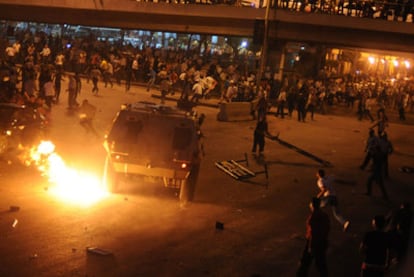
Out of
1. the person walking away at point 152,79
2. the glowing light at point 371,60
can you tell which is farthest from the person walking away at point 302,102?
the glowing light at point 371,60

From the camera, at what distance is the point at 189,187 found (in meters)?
12.9

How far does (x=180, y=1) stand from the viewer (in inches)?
1395

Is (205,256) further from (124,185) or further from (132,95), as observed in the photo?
(132,95)

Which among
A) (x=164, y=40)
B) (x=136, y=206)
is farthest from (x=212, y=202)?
(x=164, y=40)

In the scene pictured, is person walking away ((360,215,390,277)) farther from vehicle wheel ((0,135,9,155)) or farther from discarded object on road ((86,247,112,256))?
vehicle wheel ((0,135,9,155))

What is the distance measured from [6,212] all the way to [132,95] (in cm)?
2144

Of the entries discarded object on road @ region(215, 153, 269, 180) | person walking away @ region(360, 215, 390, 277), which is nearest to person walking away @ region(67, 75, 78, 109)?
discarded object on road @ region(215, 153, 269, 180)

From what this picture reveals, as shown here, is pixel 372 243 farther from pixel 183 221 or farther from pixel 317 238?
pixel 183 221

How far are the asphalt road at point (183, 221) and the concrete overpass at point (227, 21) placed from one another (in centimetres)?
1514

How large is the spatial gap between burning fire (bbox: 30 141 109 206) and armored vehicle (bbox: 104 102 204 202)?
0.66 meters

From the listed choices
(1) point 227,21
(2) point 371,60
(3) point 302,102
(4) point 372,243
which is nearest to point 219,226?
(4) point 372,243

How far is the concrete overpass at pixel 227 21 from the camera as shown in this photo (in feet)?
108

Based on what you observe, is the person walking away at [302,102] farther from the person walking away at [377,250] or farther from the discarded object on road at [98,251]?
the person walking away at [377,250]

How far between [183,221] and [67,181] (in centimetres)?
348
